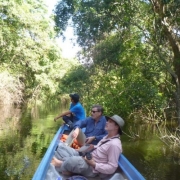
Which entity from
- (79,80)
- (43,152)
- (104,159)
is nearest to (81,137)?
(104,159)

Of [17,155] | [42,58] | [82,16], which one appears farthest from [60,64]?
[17,155]

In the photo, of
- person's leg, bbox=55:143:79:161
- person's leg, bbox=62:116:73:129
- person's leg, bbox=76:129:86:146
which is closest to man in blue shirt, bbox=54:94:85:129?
person's leg, bbox=62:116:73:129

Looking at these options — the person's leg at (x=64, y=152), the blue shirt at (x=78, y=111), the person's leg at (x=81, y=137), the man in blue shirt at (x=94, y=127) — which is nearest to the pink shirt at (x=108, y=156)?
the person's leg at (x=64, y=152)

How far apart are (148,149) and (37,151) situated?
3569mm

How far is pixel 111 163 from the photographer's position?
387 centimetres

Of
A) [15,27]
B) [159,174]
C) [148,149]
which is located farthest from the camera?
[15,27]

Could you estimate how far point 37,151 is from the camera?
9.47m

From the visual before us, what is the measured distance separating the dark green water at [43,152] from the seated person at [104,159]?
10.4 ft

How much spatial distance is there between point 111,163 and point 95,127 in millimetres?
1959

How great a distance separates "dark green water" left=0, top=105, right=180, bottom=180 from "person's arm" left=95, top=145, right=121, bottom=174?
137 inches

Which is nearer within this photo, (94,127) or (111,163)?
(111,163)

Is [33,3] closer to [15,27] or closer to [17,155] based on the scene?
[15,27]

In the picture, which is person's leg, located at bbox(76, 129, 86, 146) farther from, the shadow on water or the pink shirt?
the shadow on water

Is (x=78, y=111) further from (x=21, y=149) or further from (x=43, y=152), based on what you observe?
(x=21, y=149)
